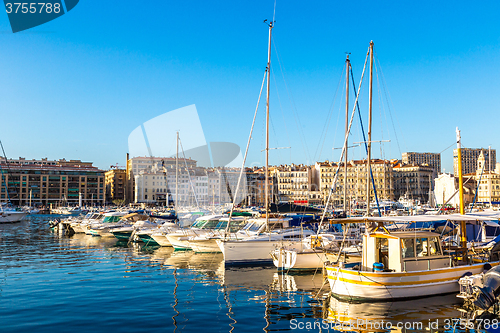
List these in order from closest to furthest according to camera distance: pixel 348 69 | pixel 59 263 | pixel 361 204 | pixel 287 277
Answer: pixel 287 277 < pixel 59 263 < pixel 348 69 < pixel 361 204

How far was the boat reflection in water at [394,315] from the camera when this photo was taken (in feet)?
35.3

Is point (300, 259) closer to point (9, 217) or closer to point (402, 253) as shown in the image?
point (402, 253)

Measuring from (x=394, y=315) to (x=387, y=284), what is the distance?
1.16 meters

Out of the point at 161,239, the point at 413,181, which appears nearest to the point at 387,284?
the point at 161,239

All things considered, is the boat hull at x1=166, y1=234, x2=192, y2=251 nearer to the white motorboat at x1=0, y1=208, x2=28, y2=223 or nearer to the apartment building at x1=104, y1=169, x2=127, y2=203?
the white motorboat at x1=0, y1=208, x2=28, y2=223

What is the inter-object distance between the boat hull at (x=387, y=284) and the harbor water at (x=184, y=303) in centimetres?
28

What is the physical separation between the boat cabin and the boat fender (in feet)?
5.67

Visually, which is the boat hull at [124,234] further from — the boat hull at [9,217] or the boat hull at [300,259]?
the boat hull at [9,217]

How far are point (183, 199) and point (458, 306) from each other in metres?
85.7

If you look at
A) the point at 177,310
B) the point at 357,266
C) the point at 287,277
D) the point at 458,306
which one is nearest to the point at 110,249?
the point at 287,277

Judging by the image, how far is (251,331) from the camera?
408 inches

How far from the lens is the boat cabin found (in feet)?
43.4

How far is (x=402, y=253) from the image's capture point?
13.2 m

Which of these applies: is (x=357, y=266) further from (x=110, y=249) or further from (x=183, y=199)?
(x=183, y=199)
